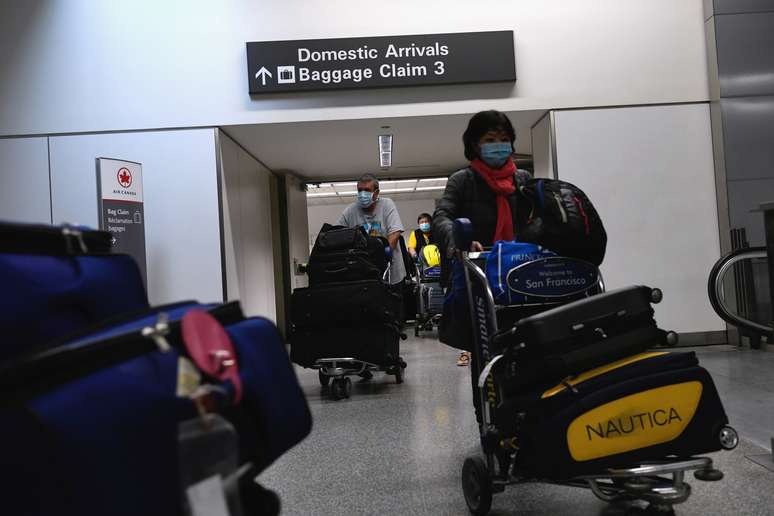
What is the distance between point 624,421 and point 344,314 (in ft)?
9.83

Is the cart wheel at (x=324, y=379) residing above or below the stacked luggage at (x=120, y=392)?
below

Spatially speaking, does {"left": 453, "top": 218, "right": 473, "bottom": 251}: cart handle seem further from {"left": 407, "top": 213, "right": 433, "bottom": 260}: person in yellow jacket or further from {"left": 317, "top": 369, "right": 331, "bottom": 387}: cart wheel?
{"left": 407, "top": 213, "right": 433, "bottom": 260}: person in yellow jacket

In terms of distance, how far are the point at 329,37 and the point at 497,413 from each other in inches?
208

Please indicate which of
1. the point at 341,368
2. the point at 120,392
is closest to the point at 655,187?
the point at 341,368

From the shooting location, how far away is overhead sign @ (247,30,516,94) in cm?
611

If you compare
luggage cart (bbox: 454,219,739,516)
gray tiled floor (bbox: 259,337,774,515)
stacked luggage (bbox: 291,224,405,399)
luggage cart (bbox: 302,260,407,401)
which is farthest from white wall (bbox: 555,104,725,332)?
luggage cart (bbox: 454,219,739,516)

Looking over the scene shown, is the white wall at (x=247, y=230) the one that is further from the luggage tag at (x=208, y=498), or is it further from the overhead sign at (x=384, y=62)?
the luggage tag at (x=208, y=498)

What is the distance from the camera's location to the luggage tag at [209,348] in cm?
82

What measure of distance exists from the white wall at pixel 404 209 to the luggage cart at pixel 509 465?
19118 millimetres

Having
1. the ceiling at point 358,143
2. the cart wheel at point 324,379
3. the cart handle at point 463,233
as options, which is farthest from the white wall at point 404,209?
the cart handle at point 463,233

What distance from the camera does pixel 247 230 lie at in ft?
25.9

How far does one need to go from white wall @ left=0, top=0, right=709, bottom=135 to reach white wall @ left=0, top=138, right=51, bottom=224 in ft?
0.52

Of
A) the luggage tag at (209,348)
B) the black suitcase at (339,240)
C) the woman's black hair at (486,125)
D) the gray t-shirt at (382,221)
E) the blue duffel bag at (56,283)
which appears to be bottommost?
the luggage tag at (209,348)

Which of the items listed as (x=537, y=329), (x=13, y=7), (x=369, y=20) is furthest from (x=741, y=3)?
(x=13, y=7)
